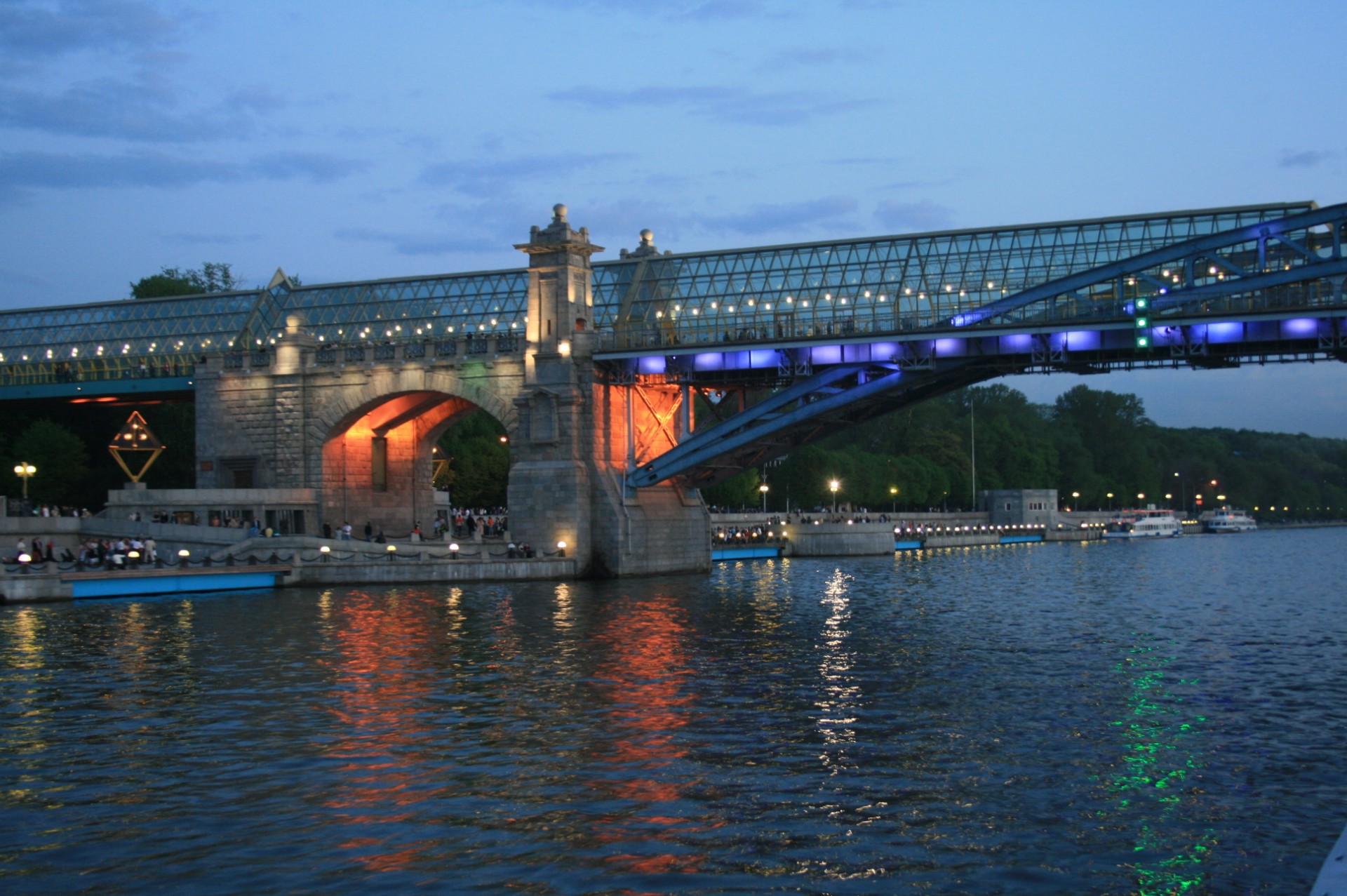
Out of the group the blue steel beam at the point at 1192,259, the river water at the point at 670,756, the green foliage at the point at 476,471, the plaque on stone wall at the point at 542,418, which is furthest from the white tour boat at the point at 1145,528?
the river water at the point at 670,756

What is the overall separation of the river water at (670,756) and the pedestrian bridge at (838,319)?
1354 centimetres

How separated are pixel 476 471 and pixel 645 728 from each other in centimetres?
7409

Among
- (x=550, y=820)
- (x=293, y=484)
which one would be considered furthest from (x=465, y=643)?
(x=293, y=484)

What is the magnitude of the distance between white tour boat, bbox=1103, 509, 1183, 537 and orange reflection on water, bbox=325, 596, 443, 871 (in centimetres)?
11298

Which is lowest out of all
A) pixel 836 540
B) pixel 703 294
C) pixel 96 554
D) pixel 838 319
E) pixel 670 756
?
pixel 670 756

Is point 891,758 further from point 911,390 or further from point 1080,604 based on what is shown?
point 911,390

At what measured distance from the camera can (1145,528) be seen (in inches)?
5527

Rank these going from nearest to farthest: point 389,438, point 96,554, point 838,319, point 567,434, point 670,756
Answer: point 670,756
point 96,554
point 838,319
point 567,434
point 389,438

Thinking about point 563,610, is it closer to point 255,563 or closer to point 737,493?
point 255,563

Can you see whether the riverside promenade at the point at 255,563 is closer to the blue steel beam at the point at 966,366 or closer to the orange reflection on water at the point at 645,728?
the blue steel beam at the point at 966,366

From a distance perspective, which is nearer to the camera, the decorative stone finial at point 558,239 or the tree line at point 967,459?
the decorative stone finial at point 558,239

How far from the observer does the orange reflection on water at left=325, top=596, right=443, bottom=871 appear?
1492 centimetres

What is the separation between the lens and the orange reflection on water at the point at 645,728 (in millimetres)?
14656

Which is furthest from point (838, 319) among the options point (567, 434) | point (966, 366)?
point (567, 434)
